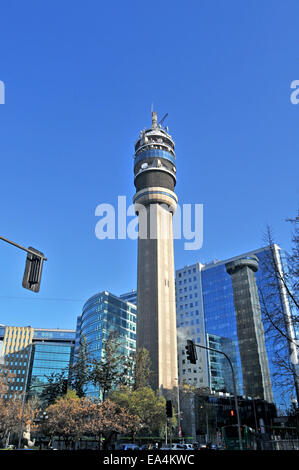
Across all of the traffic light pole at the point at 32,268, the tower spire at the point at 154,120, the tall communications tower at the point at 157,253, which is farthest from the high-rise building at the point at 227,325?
the traffic light pole at the point at 32,268

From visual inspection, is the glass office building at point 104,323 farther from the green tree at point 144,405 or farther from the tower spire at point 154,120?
the tower spire at point 154,120

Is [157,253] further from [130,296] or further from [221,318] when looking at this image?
[130,296]

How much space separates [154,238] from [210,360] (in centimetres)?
4714

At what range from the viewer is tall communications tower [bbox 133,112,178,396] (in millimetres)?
84000

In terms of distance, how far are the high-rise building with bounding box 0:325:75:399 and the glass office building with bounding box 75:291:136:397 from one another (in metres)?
25.5

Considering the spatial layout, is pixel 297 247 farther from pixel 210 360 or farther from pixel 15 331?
pixel 15 331

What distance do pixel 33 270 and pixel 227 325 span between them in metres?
116

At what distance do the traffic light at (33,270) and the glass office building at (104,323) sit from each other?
9481 cm

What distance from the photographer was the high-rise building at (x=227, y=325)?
11088 centimetres

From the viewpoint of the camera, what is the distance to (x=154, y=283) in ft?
302

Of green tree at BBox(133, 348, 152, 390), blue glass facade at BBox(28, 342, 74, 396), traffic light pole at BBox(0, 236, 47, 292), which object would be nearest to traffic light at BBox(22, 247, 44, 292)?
traffic light pole at BBox(0, 236, 47, 292)

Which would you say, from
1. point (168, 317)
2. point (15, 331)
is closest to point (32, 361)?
point (15, 331)

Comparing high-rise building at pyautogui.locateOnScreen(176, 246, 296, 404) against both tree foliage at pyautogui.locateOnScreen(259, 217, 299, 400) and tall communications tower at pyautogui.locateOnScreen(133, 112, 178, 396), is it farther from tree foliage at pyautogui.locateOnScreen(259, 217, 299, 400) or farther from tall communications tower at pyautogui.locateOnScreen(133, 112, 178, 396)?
tree foliage at pyautogui.locateOnScreen(259, 217, 299, 400)

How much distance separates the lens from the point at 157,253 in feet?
314
